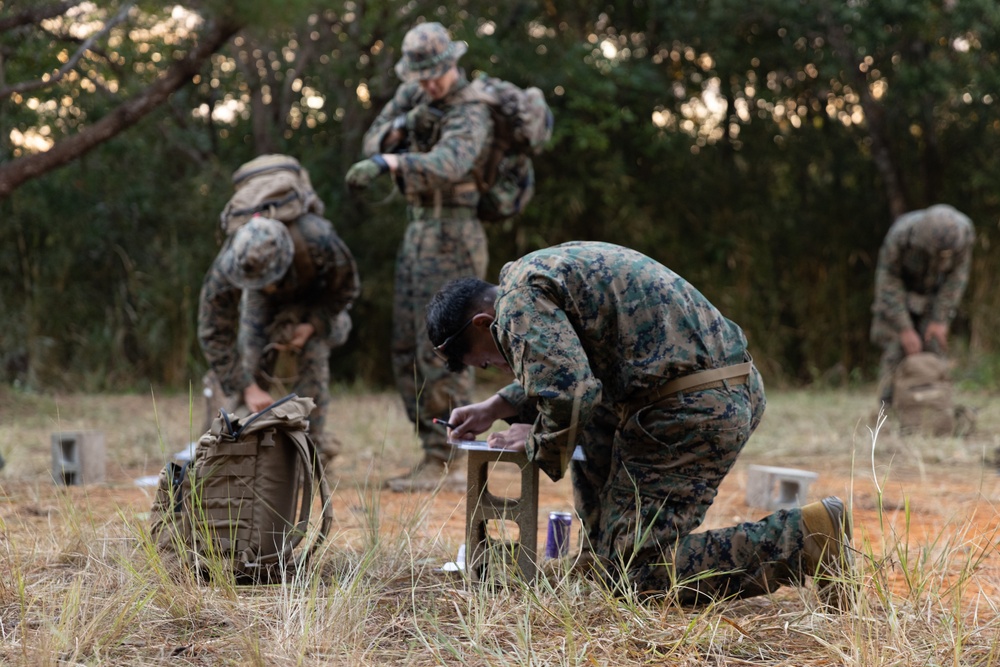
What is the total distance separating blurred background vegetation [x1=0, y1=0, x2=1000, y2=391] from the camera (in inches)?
402

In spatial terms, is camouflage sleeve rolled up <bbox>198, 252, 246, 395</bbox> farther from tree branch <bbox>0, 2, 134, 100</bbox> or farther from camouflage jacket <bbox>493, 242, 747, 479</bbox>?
camouflage jacket <bbox>493, 242, 747, 479</bbox>

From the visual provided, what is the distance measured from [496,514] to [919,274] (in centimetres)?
508

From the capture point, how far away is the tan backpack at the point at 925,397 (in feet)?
23.3

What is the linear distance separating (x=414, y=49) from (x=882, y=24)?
6697mm

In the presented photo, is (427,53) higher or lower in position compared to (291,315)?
higher

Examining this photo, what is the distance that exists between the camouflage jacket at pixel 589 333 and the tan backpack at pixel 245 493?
70cm

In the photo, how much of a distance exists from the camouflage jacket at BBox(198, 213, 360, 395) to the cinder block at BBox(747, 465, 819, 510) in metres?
2.04

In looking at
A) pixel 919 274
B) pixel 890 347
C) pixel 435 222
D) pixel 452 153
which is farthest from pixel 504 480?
pixel 919 274

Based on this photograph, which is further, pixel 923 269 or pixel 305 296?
pixel 923 269

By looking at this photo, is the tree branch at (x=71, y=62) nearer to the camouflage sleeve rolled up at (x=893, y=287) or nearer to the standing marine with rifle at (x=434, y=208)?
the standing marine with rifle at (x=434, y=208)

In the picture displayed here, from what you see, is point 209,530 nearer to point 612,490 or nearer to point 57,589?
point 57,589

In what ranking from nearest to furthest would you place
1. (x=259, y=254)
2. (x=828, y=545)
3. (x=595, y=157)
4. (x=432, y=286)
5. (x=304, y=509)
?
(x=828, y=545), (x=304, y=509), (x=259, y=254), (x=432, y=286), (x=595, y=157)

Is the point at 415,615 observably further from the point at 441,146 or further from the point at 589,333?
the point at 441,146

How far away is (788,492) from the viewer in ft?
15.5
